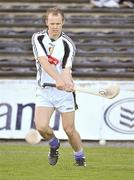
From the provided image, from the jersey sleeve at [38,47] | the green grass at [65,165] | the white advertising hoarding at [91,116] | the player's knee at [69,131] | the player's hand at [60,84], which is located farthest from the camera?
the white advertising hoarding at [91,116]

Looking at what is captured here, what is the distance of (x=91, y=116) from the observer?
600 inches

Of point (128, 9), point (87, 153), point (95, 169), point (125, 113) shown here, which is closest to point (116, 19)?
point (128, 9)

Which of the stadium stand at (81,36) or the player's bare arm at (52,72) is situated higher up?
the player's bare arm at (52,72)

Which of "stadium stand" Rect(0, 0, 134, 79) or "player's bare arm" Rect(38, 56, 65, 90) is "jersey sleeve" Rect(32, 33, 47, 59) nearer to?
"player's bare arm" Rect(38, 56, 65, 90)

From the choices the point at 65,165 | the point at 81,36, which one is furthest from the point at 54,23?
the point at 81,36

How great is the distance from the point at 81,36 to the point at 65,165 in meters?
9.47

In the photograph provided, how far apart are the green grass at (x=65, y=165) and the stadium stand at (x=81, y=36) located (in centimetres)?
438

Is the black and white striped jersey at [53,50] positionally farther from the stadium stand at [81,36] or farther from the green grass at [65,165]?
the stadium stand at [81,36]

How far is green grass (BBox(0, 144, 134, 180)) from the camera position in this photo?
929cm

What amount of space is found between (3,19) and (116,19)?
2.89m

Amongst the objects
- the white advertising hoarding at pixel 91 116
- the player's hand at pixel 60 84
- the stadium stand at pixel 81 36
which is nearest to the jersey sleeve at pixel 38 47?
the player's hand at pixel 60 84

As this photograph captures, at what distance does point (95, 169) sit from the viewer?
1016 centimetres

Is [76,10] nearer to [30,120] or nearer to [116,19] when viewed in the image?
[116,19]

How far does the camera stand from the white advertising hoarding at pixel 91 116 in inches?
597
